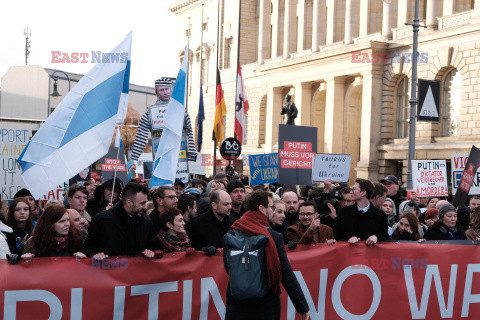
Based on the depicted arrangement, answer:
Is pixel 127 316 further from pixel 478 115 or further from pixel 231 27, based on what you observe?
pixel 231 27

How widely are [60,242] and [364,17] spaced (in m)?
33.6

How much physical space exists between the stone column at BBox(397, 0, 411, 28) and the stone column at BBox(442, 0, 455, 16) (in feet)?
7.51

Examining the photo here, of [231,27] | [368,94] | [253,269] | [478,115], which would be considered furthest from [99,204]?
[231,27]

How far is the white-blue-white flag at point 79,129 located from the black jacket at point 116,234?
48.4 inches

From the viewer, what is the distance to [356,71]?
3612 cm

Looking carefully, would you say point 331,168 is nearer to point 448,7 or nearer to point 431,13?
point 448,7

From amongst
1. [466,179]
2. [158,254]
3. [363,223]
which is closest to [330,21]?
[466,179]

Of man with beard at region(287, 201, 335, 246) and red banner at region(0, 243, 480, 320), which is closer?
red banner at region(0, 243, 480, 320)

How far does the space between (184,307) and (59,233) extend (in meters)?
1.34

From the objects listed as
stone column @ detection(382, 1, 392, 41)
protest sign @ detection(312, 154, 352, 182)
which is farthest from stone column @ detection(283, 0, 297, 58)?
protest sign @ detection(312, 154, 352, 182)

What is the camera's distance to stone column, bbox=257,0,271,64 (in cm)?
4797

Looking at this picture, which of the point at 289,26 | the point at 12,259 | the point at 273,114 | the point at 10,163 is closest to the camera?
the point at 12,259

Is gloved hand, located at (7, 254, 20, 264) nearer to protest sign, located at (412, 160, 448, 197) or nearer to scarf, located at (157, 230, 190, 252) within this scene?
scarf, located at (157, 230, 190, 252)

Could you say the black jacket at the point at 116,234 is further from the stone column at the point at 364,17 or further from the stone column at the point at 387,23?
the stone column at the point at 364,17
